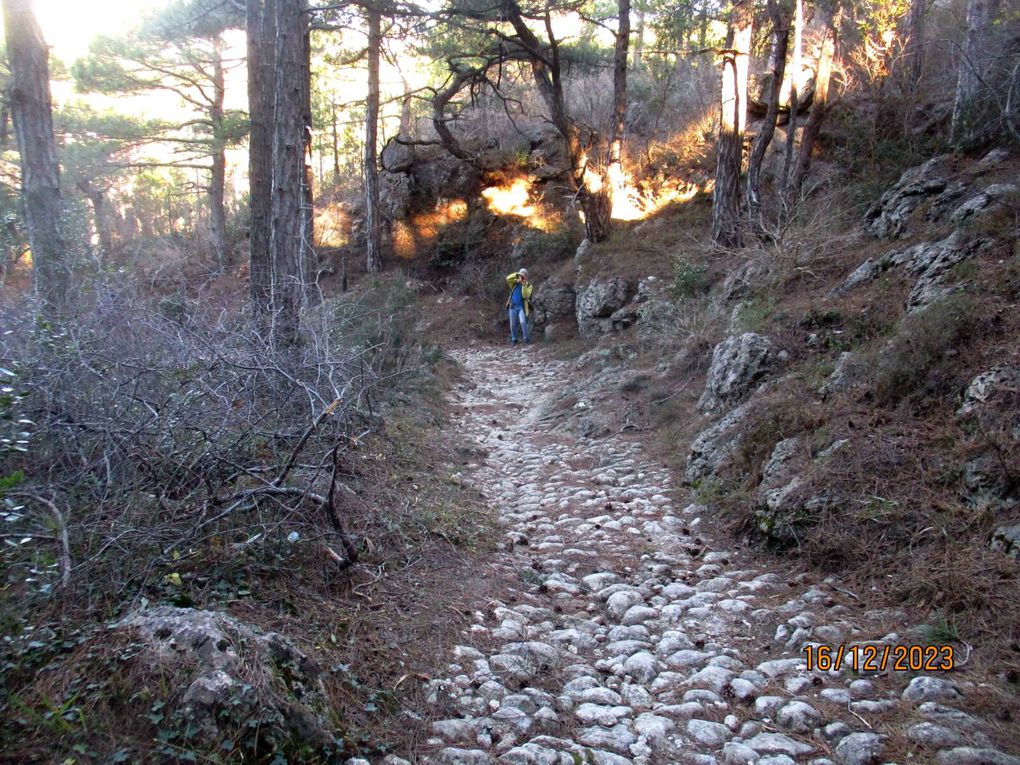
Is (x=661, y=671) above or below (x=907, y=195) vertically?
below

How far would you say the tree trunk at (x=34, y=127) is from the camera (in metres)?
8.46

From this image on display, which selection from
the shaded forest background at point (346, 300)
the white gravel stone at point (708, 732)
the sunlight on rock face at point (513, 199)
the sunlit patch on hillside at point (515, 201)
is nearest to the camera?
the white gravel stone at point (708, 732)

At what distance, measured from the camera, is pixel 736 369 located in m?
7.05

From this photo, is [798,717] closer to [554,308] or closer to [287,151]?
[287,151]

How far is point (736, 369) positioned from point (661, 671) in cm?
428

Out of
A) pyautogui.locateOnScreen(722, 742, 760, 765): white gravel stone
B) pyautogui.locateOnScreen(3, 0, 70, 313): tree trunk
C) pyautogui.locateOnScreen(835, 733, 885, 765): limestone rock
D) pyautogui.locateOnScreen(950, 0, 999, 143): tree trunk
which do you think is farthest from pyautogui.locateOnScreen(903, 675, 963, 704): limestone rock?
pyautogui.locateOnScreen(3, 0, 70, 313): tree trunk

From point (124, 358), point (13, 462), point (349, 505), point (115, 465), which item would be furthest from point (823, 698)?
point (124, 358)

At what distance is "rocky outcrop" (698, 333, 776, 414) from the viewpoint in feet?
22.5

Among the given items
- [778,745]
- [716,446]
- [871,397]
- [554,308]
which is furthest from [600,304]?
[778,745]

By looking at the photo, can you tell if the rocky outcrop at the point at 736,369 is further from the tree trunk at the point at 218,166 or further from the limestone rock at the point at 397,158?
the tree trunk at the point at 218,166

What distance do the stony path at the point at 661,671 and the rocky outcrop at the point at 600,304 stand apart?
7944mm

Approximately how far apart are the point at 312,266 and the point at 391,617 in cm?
626

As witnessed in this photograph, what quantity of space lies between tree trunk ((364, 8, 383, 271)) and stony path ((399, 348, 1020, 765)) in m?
15.0

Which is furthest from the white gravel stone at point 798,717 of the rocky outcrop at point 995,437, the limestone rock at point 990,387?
the limestone rock at point 990,387
